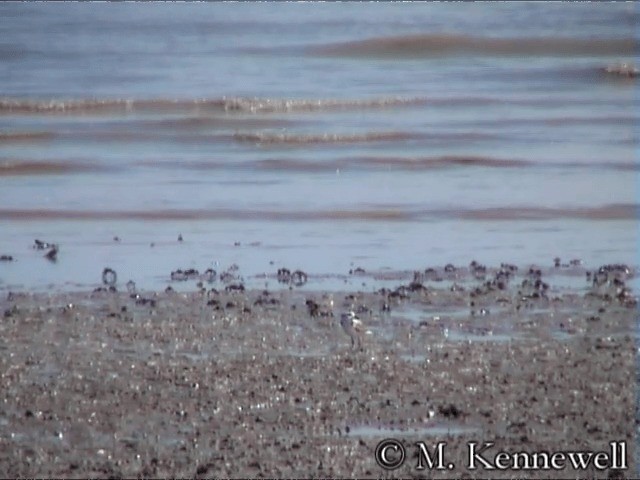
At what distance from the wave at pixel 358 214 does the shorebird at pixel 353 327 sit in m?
2.22

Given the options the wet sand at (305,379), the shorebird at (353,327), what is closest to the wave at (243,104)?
the wet sand at (305,379)

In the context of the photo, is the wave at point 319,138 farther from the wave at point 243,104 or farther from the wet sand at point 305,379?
the wet sand at point 305,379

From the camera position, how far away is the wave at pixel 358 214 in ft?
26.1

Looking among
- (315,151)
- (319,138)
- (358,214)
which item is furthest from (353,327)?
(319,138)

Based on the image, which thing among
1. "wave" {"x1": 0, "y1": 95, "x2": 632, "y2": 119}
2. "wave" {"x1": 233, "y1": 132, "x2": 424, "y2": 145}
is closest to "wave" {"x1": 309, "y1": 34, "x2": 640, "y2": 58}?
"wave" {"x1": 0, "y1": 95, "x2": 632, "y2": 119}

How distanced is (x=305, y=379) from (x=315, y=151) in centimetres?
586

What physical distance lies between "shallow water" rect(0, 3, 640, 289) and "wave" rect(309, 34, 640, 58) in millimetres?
53

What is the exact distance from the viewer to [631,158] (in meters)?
10.0

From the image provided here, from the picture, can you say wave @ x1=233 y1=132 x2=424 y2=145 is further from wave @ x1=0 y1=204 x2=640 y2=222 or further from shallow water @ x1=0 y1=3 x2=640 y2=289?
wave @ x1=0 y1=204 x2=640 y2=222

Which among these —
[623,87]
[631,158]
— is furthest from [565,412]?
[623,87]

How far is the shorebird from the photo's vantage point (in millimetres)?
5492

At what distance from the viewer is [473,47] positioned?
19891 mm

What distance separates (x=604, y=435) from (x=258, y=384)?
4.19 feet

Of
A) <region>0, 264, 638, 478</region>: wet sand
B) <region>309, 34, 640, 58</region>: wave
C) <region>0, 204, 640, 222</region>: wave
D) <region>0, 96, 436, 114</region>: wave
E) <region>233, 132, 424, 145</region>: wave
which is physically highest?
<region>309, 34, 640, 58</region>: wave
